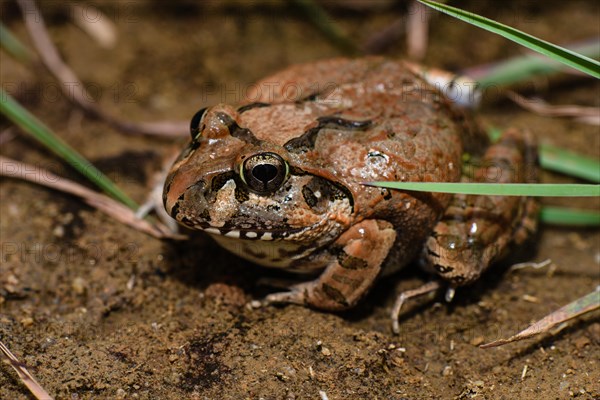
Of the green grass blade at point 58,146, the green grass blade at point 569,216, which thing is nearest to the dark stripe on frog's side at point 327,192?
the green grass blade at point 58,146

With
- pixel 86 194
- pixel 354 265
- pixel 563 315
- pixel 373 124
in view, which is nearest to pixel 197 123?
pixel 373 124

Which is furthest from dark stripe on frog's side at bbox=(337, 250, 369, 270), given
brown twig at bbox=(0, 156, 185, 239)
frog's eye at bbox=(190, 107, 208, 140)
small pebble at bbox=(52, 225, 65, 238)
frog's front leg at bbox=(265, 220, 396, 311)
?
small pebble at bbox=(52, 225, 65, 238)

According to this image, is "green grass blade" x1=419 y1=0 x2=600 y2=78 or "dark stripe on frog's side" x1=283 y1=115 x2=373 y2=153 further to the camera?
"dark stripe on frog's side" x1=283 y1=115 x2=373 y2=153

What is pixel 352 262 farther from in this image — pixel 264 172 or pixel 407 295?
pixel 264 172

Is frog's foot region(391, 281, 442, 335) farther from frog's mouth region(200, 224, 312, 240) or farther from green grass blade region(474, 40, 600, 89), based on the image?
green grass blade region(474, 40, 600, 89)

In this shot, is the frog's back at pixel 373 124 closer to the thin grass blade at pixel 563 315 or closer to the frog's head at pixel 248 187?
the frog's head at pixel 248 187
